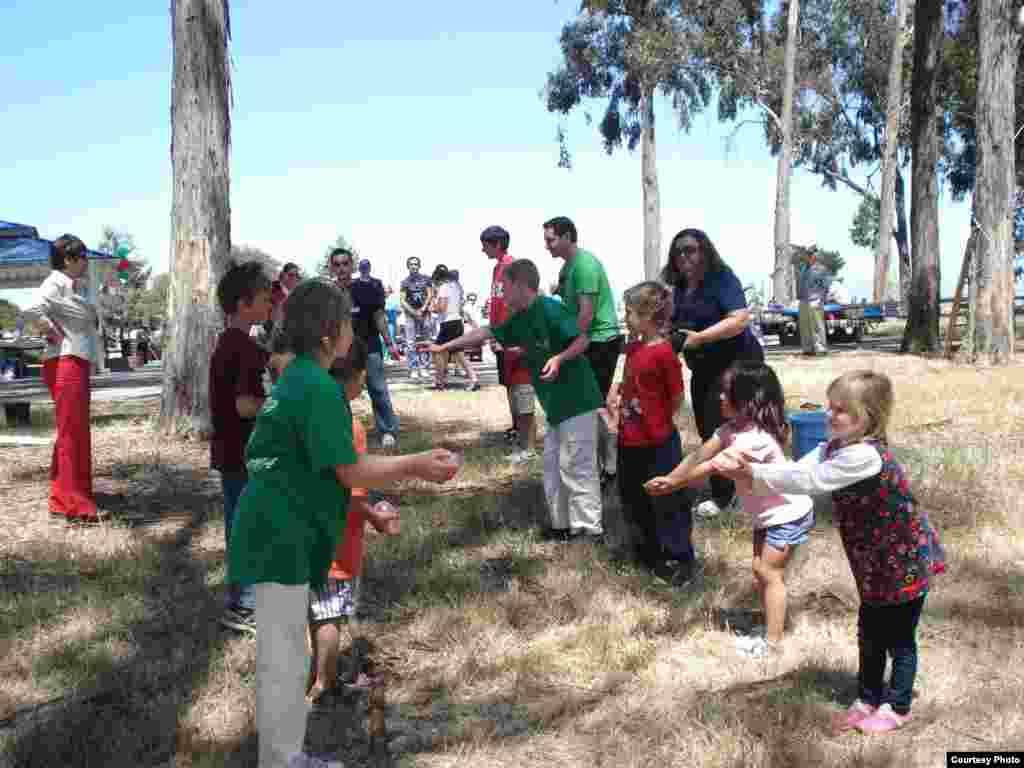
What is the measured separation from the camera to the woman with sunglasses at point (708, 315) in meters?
5.43

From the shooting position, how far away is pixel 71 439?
6.14m

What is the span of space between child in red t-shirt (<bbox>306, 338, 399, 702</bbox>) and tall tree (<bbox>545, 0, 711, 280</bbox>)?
98.6ft

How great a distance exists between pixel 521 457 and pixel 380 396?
1.62 meters

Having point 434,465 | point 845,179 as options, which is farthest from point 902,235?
point 434,465

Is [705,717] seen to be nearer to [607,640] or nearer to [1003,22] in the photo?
[607,640]

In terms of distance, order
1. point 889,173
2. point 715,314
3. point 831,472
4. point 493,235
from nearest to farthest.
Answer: point 831,472 → point 715,314 → point 493,235 → point 889,173

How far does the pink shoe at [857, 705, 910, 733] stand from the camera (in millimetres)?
3146

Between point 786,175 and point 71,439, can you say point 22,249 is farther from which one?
point 786,175

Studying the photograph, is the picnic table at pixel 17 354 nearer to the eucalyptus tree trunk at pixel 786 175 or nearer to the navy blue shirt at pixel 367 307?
the navy blue shirt at pixel 367 307

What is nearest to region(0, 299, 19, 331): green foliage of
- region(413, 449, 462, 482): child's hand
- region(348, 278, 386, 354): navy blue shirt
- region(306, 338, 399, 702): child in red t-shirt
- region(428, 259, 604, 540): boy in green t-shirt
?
region(348, 278, 386, 354): navy blue shirt

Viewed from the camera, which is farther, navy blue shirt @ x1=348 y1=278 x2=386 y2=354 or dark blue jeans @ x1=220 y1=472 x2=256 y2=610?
navy blue shirt @ x1=348 y1=278 x2=386 y2=354

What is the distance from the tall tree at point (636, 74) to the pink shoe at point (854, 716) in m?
30.3

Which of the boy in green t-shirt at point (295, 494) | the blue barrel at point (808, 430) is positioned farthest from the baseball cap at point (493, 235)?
the boy in green t-shirt at point (295, 494)

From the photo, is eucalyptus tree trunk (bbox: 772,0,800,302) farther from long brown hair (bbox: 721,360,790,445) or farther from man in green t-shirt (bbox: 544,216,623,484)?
long brown hair (bbox: 721,360,790,445)
